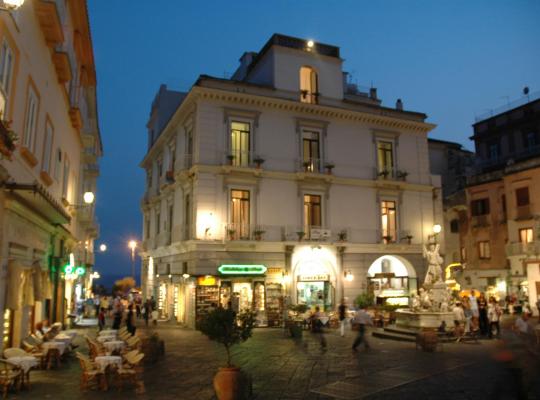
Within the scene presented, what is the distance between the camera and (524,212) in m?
34.3

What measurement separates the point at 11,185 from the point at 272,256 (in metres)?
17.1

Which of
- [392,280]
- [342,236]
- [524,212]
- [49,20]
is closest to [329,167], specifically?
[342,236]

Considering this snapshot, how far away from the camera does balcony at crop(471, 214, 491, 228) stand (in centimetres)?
3867

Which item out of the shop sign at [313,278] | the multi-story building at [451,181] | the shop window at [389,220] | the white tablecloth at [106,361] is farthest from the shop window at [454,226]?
the white tablecloth at [106,361]

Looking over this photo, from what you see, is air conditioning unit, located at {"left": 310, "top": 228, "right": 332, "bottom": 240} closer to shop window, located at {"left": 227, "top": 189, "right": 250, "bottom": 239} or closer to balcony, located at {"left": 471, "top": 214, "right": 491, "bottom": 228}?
shop window, located at {"left": 227, "top": 189, "right": 250, "bottom": 239}

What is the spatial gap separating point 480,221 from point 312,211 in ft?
59.9

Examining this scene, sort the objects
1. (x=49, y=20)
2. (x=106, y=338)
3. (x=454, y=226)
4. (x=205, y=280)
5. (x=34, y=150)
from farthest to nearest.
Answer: (x=454, y=226), (x=205, y=280), (x=106, y=338), (x=34, y=150), (x=49, y=20)

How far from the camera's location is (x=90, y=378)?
36.0 ft

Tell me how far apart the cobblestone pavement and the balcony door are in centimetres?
1004

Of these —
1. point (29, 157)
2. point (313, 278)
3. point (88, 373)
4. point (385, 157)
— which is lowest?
point (88, 373)

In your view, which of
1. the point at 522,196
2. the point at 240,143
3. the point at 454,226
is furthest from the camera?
the point at 454,226

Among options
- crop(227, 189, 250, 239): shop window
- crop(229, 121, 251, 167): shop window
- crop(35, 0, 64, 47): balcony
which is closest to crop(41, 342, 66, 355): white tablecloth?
crop(35, 0, 64, 47): balcony

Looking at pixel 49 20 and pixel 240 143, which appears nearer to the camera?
pixel 49 20

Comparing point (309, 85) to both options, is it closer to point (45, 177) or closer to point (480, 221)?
point (45, 177)
